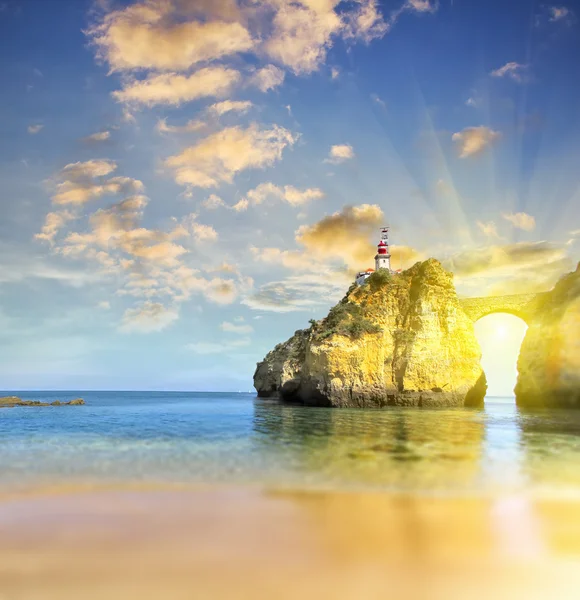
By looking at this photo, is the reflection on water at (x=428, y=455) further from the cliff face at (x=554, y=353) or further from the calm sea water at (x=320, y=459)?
the cliff face at (x=554, y=353)

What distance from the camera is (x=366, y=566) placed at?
4.26 metres

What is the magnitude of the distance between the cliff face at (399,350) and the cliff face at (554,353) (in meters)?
4.35

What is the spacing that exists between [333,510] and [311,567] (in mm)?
1981

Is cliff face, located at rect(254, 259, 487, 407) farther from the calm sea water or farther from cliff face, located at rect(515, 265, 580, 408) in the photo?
the calm sea water

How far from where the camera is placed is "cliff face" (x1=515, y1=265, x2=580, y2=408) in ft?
100

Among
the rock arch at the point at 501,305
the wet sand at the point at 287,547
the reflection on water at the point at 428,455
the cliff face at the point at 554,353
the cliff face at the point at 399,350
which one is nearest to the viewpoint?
the wet sand at the point at 287,547

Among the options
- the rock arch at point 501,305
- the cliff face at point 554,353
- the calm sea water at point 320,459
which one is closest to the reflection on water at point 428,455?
the calm sea water at point 320,459

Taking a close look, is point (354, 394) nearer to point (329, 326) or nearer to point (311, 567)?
point (329, 326)

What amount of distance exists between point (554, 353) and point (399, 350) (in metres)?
11.6

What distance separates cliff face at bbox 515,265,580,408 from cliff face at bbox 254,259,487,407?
14.3 ft

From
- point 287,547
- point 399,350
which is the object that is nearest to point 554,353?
point 399,350

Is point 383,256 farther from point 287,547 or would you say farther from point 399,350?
point 287,547

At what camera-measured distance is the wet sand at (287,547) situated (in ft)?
12.7

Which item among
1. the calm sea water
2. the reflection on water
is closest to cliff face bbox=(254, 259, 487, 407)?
the reflection on water
